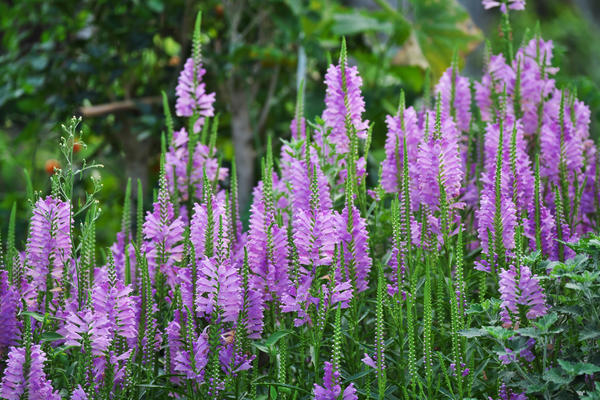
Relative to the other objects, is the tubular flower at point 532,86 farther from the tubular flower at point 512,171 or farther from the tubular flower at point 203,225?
the tubular flower at point 203,225

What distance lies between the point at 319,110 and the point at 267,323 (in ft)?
8.57

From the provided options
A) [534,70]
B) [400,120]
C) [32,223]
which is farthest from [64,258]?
[534,70]

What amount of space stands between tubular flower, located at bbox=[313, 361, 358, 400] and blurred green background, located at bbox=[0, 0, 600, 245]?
254 centimetres

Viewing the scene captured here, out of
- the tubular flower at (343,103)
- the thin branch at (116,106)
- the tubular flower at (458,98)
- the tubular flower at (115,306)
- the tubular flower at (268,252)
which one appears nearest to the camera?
the tubular flower at (115,306)

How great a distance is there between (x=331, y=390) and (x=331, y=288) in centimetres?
20

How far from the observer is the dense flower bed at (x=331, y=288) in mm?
1333

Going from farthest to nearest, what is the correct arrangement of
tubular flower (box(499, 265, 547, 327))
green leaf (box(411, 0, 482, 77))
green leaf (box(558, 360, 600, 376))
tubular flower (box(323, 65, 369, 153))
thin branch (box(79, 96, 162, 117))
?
green leaf (box(411, 0, 482, 77)) < thin branch (box(79, 96, 162, 117)) < tubular flower (box(323, 65, 369, 153)) < tubular flower (box(499, 265, 547, 327)) < green leaf (box(558, 360, 600, 376))

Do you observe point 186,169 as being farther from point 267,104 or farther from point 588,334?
point 267,104

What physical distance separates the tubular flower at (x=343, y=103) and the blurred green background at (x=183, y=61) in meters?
2.02

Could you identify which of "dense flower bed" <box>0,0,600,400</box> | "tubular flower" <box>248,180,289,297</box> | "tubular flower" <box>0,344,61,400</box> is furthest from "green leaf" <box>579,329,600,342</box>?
"tubular flower" <box>0,344,61,400</box>

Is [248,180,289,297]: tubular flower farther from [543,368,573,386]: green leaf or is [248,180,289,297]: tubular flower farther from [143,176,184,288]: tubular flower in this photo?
[543,368,573,386]: green leaf

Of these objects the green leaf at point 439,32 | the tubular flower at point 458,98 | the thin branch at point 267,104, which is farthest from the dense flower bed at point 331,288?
the green leaf at point 439,32

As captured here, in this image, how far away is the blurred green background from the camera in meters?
4.00

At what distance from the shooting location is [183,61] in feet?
13.1
